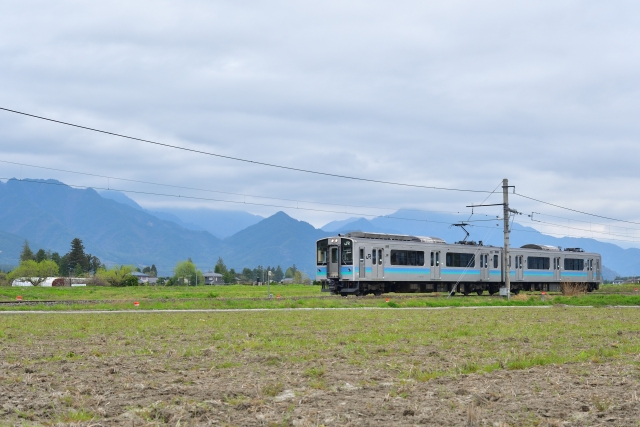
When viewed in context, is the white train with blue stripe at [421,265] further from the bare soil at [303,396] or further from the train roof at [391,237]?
the bare soil at [303,396]

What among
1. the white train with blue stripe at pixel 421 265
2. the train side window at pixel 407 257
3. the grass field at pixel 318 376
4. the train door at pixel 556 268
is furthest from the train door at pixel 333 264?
the grass field at pixel 318 376

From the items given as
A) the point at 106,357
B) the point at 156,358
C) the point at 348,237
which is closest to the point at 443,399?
the point at 156,358

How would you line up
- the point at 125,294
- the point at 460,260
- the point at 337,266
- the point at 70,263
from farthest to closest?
the point at 70,263 < the point at 125,294 < the point at 460,260 < the point at 337,266

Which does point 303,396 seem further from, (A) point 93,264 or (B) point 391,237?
(A) point 93,264

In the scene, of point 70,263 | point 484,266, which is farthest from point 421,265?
point 70,263

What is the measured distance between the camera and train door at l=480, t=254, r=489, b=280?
49.8m

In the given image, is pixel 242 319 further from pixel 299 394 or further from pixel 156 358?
pixel 299 394

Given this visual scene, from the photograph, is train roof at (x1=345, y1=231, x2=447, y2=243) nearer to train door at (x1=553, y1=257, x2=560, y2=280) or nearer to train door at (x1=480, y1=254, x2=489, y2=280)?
train door at (x1=480, y1=254, x2=489, y2=280)

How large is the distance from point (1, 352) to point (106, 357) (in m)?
2.06

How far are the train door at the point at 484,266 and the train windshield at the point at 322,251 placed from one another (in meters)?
13.2

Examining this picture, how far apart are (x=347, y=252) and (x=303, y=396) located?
3312 cm

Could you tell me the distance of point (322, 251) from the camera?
140 ft

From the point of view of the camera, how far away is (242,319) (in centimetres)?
2127

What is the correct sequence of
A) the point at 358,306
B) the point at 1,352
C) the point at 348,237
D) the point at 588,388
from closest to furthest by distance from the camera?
the point at 588,388 → the point at 1,352 → the point at 358,306 → the point at 348,237
